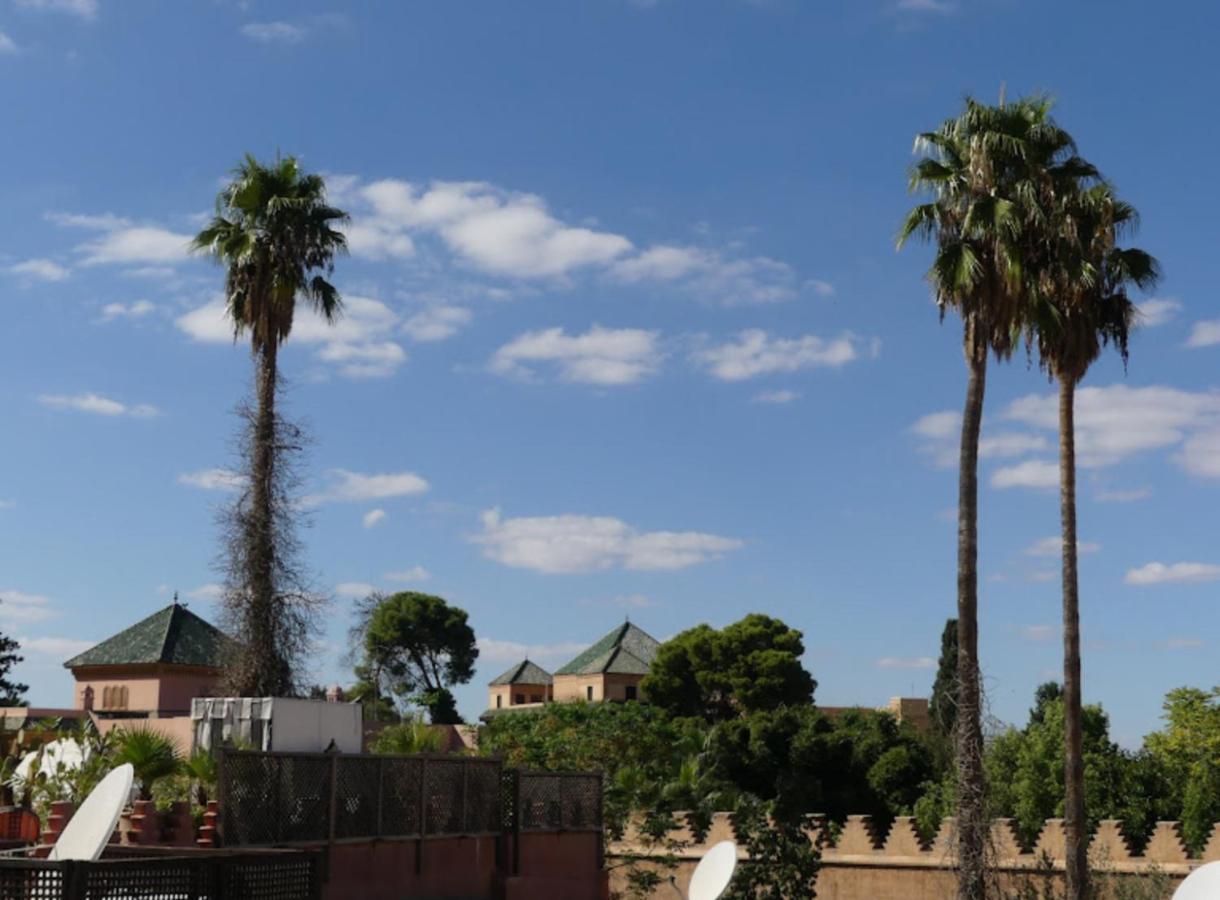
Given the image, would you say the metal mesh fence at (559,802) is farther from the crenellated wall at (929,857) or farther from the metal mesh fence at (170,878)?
the metal mesh fence at (170,878)

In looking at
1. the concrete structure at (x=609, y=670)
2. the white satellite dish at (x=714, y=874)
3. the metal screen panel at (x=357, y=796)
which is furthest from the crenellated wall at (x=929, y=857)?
the concrete structure at (x=609, y=670)

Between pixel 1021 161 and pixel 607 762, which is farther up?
pixel 1021 161

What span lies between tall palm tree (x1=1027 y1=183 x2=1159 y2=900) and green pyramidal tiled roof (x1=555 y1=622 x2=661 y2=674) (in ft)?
175

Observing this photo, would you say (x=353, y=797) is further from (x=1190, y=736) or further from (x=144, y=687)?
(x=1190, y=736)

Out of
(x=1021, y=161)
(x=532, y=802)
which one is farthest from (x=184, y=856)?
(x=1021, y=161)

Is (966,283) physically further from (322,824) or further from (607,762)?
(607,762)

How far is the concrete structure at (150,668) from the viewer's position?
52.9 meters

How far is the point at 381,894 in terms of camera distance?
20516 millimetres

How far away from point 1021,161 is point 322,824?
62.4 feet

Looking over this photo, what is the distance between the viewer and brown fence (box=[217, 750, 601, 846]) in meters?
18.3

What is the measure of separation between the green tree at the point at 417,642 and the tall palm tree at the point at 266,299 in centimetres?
6912

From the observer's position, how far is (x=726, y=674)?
260 feet

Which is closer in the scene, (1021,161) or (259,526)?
(1021,161)


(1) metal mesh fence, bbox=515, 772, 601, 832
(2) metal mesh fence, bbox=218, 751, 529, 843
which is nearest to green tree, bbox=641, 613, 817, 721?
(1) metal mesh fence, bbox=515, 772, 601, 832
